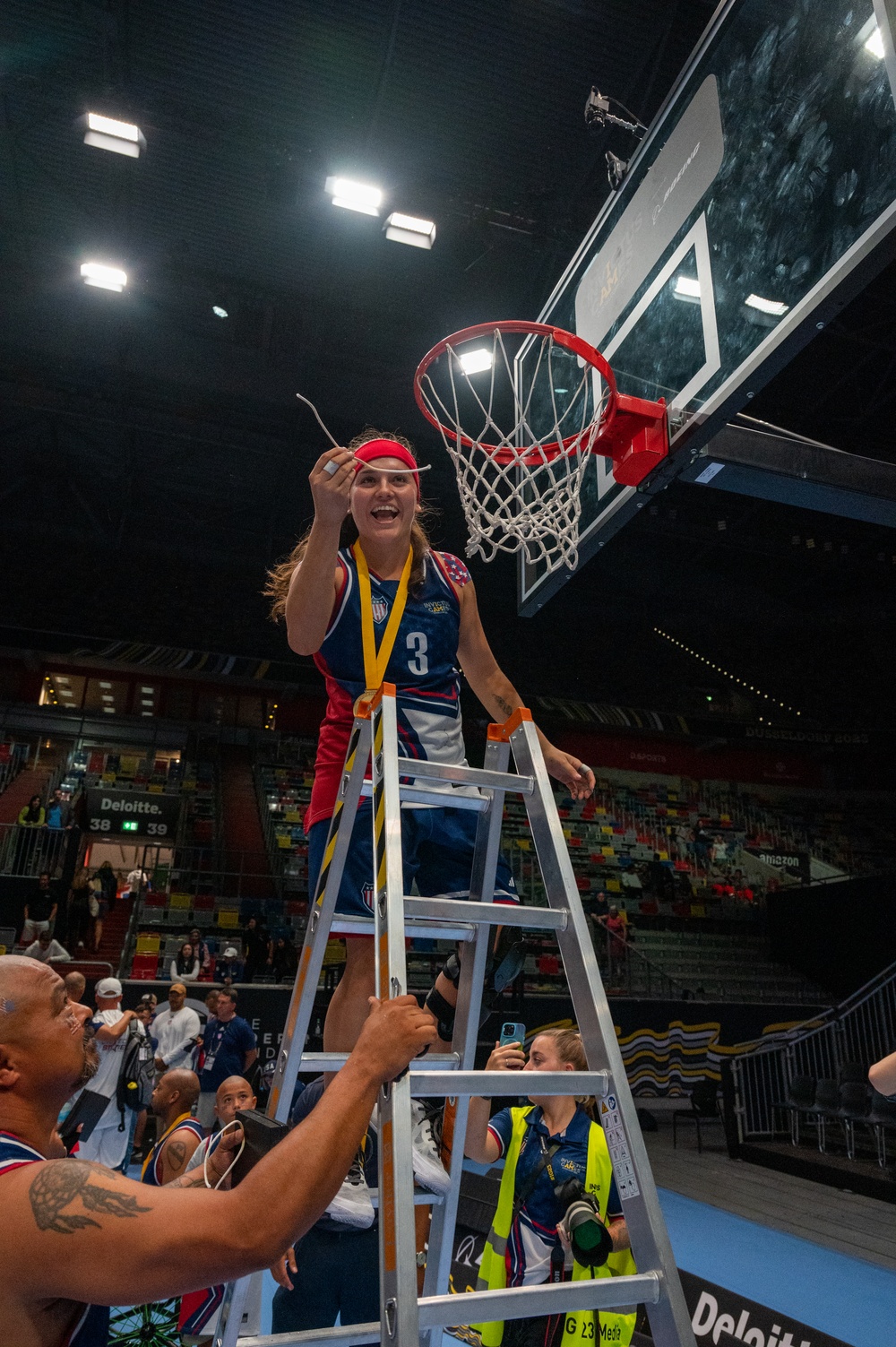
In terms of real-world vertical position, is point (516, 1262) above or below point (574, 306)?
below

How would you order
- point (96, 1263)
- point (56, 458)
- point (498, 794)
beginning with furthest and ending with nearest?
point (56, 458) → point (498, 794) → point (96, 1263)

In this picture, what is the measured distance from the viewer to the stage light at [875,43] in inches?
125

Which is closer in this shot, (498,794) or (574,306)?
(498,794)

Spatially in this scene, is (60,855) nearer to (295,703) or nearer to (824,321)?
(295,703)

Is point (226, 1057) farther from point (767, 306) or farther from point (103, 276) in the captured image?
point (103, 276)

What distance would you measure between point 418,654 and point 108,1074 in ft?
23.3

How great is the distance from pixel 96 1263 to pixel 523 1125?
2.73 metres

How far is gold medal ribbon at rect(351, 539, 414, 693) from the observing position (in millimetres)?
2920

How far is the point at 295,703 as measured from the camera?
2483 cm

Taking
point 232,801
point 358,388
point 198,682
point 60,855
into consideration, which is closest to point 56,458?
point 358,388

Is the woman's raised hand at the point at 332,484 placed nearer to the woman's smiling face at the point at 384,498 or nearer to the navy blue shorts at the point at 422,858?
the woman's smiling face at the point at 384,498

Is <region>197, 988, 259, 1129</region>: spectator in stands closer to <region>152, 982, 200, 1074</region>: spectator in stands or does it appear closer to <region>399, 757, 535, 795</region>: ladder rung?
<region>152, 982, 200, 1074</region>: spectator in stands

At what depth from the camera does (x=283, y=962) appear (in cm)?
1367

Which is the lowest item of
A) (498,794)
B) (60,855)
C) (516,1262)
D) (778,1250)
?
(778,1250)
